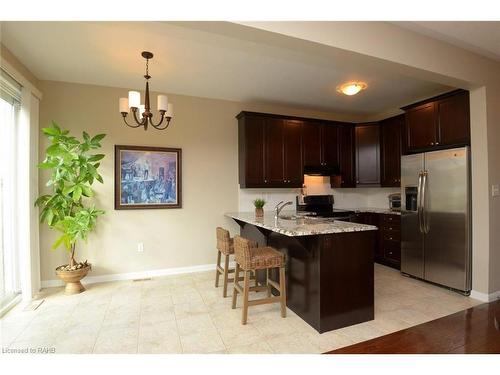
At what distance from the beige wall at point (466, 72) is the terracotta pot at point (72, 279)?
3.36 meters

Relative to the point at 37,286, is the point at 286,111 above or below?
above

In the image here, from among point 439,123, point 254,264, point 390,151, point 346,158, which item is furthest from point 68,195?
point 390,151

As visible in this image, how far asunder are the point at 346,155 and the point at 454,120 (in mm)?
1779

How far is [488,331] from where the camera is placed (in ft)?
4.82

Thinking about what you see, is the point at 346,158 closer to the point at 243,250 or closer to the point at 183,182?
the point at 183,182

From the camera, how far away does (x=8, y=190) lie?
2881mm

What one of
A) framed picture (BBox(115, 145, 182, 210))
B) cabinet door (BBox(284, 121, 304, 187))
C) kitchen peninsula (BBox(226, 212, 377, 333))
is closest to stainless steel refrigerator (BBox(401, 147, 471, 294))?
kitchen peninsula (BBox(226, 212, 377, 333))

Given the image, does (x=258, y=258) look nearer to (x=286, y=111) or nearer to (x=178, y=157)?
(x=178, y=157)

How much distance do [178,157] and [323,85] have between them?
2353mm

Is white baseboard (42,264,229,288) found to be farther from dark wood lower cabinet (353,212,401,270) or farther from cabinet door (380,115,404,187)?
cabinet door (380,115,404,187)

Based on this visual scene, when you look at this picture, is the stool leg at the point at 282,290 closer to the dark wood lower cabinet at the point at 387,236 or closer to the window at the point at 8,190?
the dark wood lower cabinet at the point at 387,236

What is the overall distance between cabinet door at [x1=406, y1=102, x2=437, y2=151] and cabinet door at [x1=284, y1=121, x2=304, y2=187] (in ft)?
5.19

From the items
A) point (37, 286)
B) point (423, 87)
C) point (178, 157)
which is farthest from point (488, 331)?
point (37, 286)

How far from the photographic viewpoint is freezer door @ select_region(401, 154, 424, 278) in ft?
11.3
